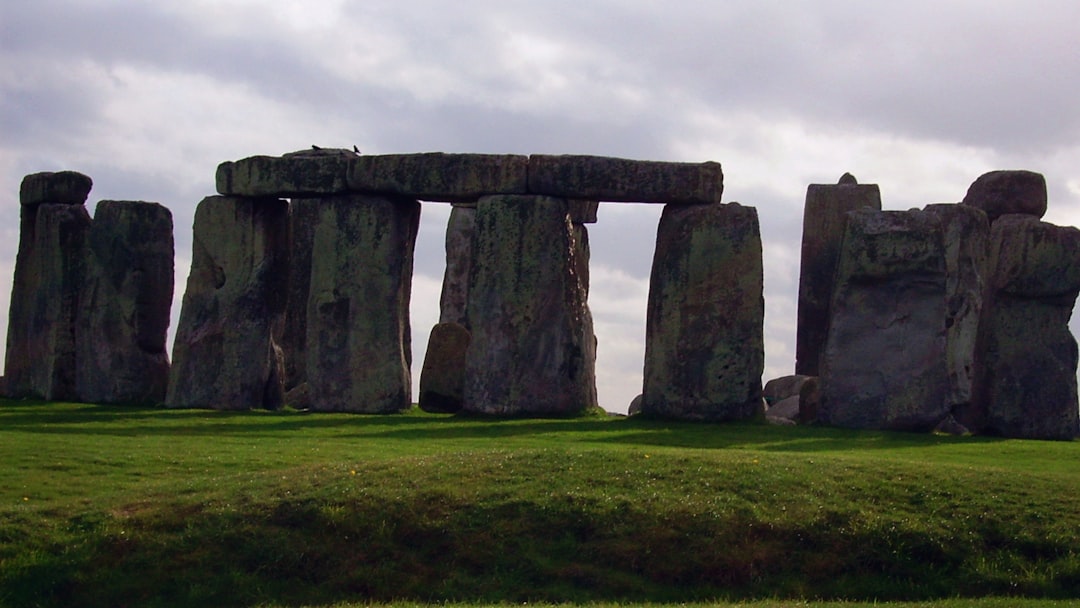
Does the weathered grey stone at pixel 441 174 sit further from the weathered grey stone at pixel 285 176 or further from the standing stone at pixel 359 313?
the standing stone at pixel 359 313

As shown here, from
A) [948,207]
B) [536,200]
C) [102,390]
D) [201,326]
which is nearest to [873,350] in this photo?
[948,207]

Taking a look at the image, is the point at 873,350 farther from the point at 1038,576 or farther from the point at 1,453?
the point at 1,453

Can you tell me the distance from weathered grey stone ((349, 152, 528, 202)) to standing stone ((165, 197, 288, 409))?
230cm

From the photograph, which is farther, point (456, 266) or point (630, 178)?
point (456, 266)

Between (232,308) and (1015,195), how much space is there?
1460 cm

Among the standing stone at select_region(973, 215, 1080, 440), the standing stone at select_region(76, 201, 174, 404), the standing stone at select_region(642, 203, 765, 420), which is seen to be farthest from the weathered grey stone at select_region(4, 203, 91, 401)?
the standing stone at select_region(973, 215, 1080, 440)

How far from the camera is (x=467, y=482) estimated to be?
20969mm

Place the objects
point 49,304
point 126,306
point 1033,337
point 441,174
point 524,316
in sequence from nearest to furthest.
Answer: point 524,316
point 441,174
point 1033,337
point 126,306
point 49,304

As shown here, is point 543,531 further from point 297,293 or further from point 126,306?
point 297,293

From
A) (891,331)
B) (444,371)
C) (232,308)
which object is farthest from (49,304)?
(891,331)

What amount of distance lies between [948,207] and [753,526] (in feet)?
47.9

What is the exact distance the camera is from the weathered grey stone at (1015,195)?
3475cm

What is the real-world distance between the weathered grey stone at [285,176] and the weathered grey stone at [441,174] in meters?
0.31

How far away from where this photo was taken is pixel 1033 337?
1278 inches
